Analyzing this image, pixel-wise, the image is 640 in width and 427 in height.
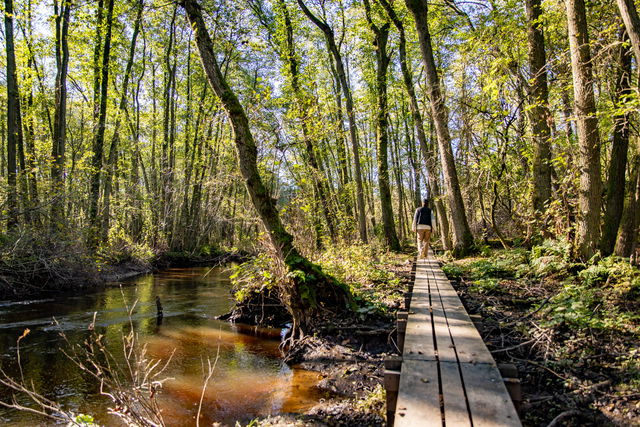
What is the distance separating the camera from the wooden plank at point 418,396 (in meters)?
2.62

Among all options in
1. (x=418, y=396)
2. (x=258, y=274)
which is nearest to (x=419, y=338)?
(x=418, y=396)

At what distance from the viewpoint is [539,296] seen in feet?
22.8

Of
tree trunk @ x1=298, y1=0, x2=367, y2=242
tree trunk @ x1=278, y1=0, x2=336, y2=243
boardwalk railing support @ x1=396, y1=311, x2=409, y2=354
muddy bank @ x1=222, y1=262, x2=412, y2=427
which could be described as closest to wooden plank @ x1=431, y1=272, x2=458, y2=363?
boardwalk railing support @ x1=396, y1=311, x2=409, y2=354

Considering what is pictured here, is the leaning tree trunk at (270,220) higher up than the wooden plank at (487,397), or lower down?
higher up

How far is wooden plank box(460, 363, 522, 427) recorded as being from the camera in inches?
101

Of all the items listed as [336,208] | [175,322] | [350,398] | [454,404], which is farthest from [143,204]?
[454,404]

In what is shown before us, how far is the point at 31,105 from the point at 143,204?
7.92 metres

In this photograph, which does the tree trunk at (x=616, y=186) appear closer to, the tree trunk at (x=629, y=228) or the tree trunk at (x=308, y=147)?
the tree trunk at (x=629, y=228)

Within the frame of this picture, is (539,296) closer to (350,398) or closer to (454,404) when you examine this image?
(350,398)

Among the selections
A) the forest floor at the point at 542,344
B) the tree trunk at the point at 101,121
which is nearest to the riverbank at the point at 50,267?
the tree trunk at the point at 101,121

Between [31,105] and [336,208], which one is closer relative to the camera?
[336,208]

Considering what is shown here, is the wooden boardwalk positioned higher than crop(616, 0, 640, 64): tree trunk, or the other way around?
crop(616, 0, 640, 64): tree trunk

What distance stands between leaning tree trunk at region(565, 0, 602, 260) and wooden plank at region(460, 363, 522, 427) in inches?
207

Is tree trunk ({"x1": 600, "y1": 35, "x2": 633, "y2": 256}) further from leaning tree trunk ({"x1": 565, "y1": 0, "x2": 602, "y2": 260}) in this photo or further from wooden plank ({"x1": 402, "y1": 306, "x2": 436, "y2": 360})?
wooden plank ({"x1": 402, "y1": 306, "x2": 436, "y2": 360})
